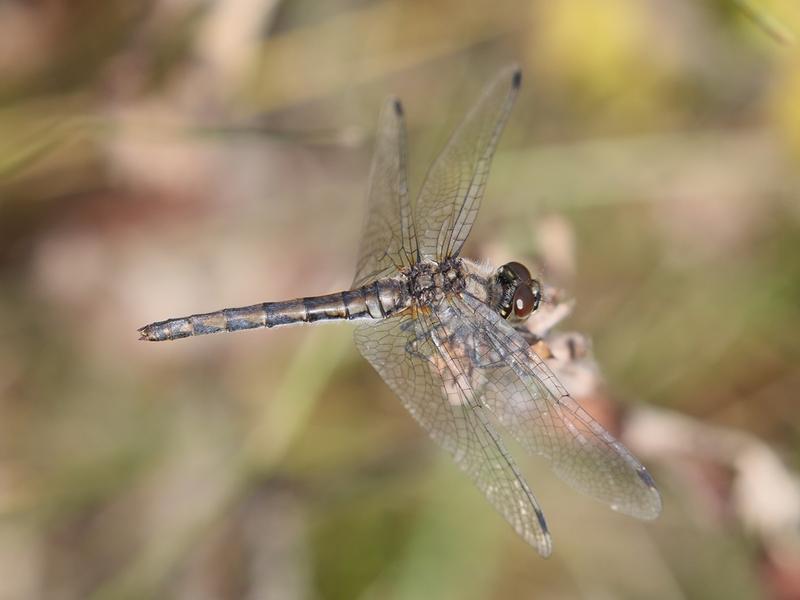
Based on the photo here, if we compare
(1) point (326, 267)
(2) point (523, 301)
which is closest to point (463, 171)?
(2) point (523, 301)

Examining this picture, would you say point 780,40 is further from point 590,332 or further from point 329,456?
point 329,456

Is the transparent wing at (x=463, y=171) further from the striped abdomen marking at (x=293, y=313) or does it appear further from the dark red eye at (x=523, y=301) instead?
the dark red eye at (x=523, y=301)

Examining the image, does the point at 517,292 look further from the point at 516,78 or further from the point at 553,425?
the point at 516,78

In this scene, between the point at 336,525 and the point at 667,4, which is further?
the point at 667,4

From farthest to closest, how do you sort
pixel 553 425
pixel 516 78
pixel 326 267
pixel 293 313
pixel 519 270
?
1. pixel 326 267
2. pixel 293 313
3. pixel 516 78
4. pixel 519 270
5. pixel 553 425

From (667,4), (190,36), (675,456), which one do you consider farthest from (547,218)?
(667,4)

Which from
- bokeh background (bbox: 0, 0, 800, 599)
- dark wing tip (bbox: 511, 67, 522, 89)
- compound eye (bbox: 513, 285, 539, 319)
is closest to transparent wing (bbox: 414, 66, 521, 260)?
dark wing tip (bbox: 511, 67, 522, 89)

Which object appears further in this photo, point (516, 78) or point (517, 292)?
point (516, 78)
